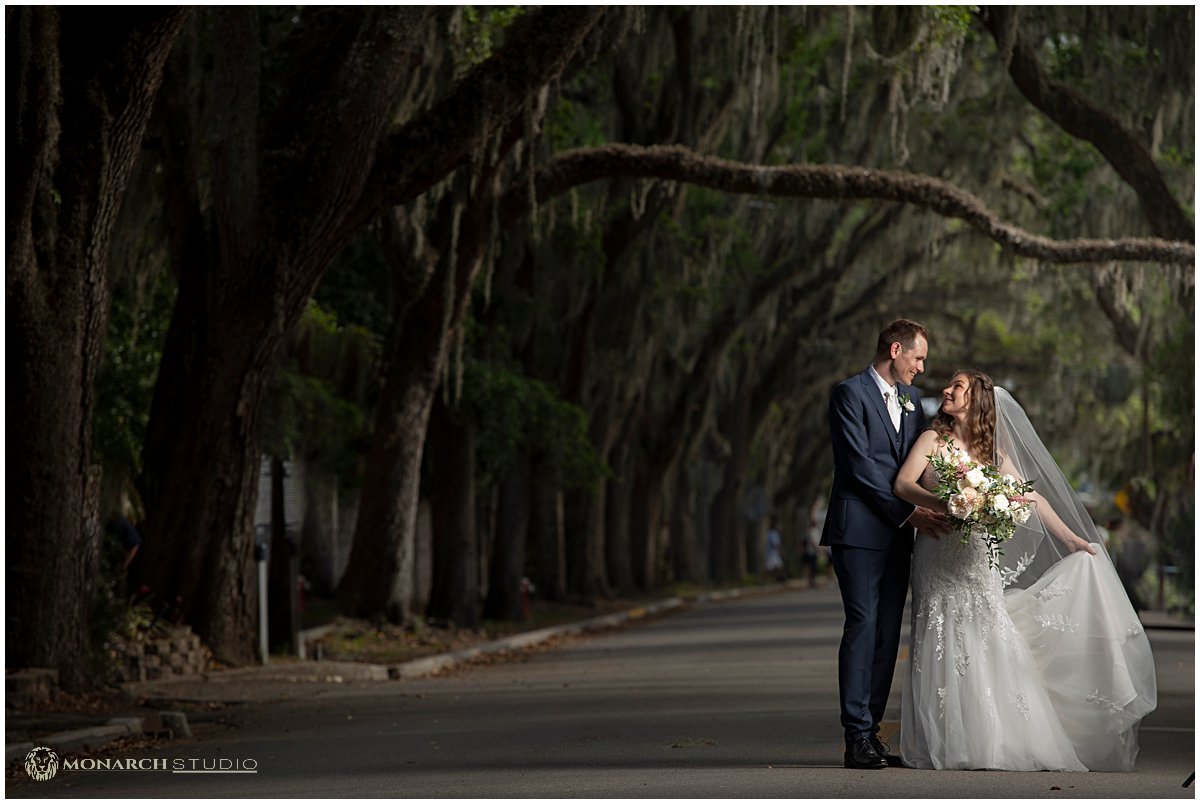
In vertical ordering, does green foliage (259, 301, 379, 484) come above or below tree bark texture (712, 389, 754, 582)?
above

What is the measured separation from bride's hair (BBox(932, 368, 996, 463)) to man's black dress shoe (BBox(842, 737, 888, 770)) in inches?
60.5

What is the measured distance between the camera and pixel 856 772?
895 cm

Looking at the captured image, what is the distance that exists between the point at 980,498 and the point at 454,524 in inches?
654

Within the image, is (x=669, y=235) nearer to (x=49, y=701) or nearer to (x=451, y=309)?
(x=451, y=309)

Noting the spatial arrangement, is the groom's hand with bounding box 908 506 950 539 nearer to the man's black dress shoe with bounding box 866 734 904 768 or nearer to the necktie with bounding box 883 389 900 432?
the necktie with bounding box 883 389 900 432

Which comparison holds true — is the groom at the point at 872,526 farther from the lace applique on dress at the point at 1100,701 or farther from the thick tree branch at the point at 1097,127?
the thick tree branch at the point at 1097,127

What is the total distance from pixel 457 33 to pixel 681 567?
104ft

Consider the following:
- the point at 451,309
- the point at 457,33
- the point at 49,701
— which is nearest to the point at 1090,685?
the point at 49,701

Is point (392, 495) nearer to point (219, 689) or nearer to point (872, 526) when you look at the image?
point (219, 689)

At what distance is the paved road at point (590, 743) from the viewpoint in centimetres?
867

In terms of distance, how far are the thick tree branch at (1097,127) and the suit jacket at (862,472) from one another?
1282cm

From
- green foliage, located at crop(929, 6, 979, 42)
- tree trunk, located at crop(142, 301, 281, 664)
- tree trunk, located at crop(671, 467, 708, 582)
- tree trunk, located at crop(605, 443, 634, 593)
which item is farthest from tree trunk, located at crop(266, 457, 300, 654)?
tree trunk, located at crop(671, 467, 708, 582)

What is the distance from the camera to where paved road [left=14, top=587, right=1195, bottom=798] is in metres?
8.67

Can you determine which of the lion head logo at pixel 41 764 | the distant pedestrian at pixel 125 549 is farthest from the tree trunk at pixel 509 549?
the lion head logo at pixel 41 764
